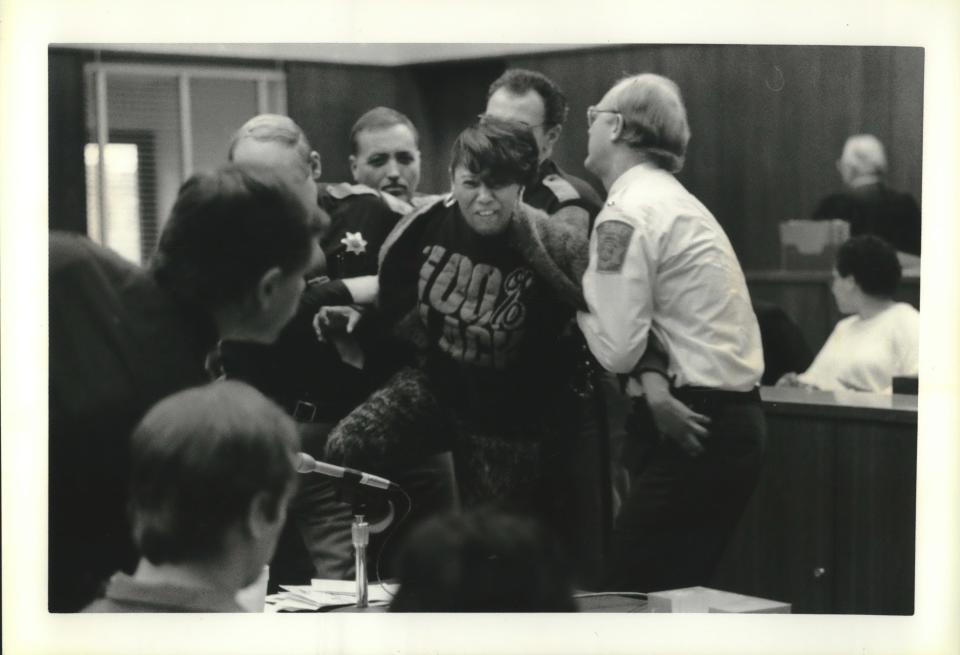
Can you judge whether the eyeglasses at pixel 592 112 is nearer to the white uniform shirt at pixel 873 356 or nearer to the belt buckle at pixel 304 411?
the white uniform shirt at pixel 873 356

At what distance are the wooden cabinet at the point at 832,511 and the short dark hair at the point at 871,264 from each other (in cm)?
29

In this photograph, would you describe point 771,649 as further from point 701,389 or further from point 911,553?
point 701,389

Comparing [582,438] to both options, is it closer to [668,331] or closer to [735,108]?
[668,331]

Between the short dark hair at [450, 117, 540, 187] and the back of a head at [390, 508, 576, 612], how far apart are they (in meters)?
0.87

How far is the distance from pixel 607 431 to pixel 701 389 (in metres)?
0.27

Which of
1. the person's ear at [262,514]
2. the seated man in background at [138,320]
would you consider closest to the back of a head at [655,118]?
the seated man in background at [138,320]

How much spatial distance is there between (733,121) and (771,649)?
1.38m

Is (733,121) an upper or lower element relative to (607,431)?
upper

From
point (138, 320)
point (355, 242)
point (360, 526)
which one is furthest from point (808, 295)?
point (138, 320)

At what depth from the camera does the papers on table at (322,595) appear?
3.27 meters

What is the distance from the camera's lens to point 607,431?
10.9 feet

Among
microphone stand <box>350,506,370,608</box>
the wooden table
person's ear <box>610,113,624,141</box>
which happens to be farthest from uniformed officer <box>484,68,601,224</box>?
microphone stand <box>350,506,370,608</box>
